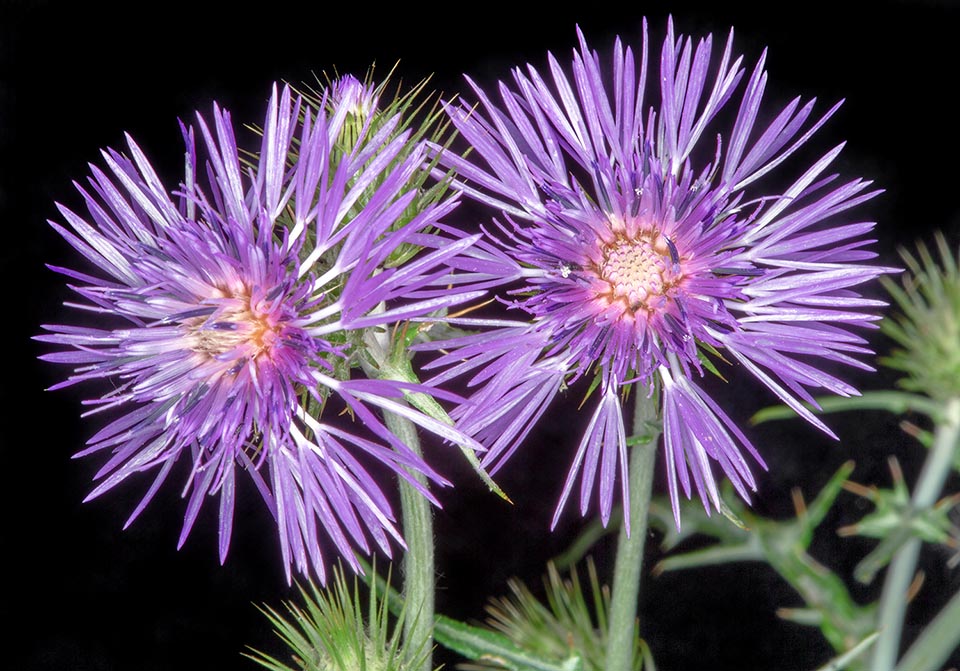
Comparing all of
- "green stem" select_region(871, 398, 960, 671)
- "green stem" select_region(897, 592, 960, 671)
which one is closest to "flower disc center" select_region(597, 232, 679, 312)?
"green stem" select_region(871, 398, 960, 671)

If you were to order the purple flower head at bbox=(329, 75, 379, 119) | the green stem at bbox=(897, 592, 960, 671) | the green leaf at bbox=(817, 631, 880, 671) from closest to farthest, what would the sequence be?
the purple flower head at bbox=(329, 75, 379, 119) → the green leaf at bbox=(817, 631, 880, 671) → the green stem at bbox=(897, 592, 960, 671)

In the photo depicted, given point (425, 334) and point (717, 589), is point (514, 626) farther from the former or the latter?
point (425, 334)

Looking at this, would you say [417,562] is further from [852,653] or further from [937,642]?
[937,642]

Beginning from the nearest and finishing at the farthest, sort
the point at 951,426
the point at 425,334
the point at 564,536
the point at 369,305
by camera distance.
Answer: the point at 369,305
the point at 425,334
the point at 951,426
the point at 564,536

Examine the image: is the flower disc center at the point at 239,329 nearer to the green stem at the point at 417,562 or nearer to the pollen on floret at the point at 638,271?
the green stem at the point at 417,562

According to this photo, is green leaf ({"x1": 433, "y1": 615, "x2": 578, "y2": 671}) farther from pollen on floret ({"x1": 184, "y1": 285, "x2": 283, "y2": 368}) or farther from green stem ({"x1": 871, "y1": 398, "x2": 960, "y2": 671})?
green stem ({"x1": 871, "y1": 398, "x2": 960, "y2": 671})

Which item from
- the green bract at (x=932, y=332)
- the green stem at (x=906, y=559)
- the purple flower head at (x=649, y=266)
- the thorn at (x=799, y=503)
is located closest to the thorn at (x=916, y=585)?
the green stem at (x=906, y=559)

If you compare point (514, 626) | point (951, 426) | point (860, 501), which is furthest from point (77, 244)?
point (860, 501)
